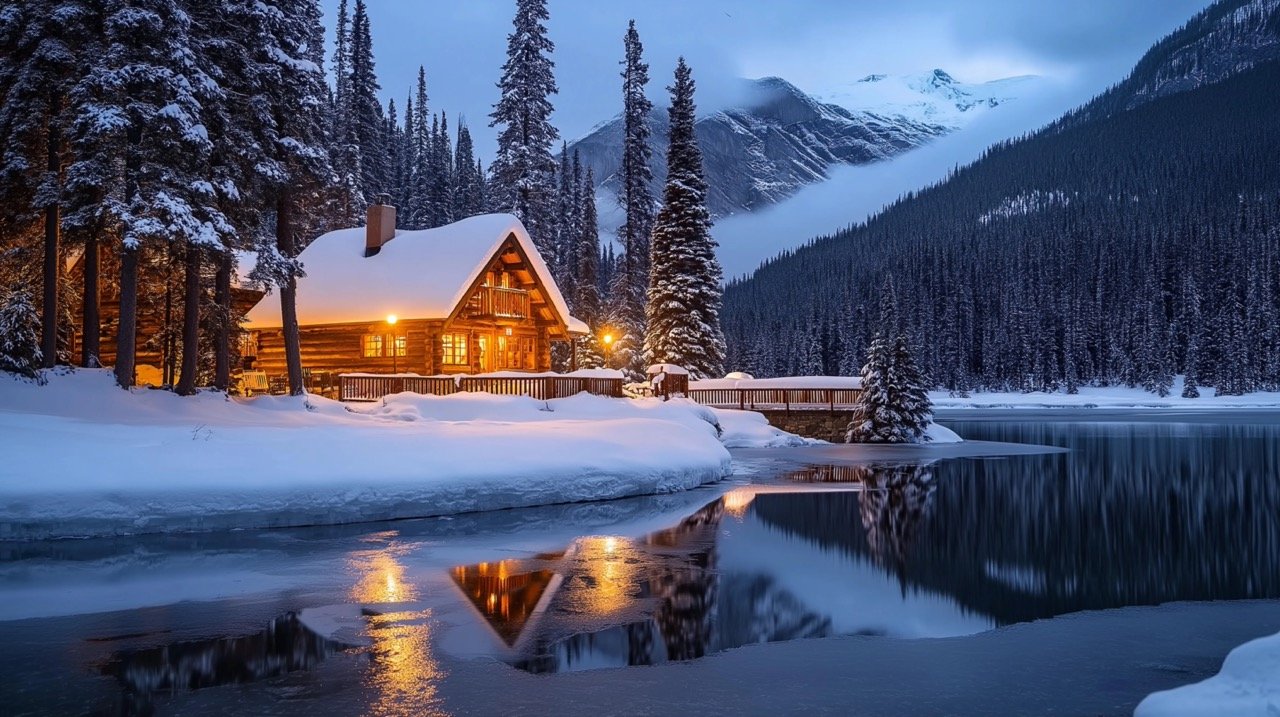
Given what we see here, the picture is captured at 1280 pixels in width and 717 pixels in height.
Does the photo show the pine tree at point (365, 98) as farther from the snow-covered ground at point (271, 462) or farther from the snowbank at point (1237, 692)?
the snowbank at point (1237, 692)

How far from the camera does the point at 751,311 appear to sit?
144 metres

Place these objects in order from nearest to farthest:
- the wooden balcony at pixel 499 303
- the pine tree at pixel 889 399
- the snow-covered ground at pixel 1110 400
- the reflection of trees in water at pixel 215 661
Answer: the reflection of trees in water at pixel 215 661 → the wooden balcony at pixel 499 303 → the pine tree at pixel 889 399 → the snow-covered ground at pixel 1110 400

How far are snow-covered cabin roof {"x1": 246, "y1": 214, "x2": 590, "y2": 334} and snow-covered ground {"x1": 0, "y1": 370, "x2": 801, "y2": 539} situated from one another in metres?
9.37

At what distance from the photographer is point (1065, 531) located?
14.9 meters

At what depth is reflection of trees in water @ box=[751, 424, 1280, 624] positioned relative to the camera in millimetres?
10484

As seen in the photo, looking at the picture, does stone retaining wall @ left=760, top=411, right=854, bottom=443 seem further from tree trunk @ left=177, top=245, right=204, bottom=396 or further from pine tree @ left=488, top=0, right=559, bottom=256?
tree trunk @ left=177, top=245, right=204, bottom=396

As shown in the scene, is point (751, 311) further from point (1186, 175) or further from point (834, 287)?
point (1186, 175)

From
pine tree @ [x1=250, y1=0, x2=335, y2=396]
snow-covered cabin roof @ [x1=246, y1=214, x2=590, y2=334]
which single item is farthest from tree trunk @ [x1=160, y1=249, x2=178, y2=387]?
snow-covered cabin roof @ [x1=246, y1=214, x2=590, y2=334]

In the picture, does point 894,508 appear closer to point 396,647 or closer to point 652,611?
point 652,611

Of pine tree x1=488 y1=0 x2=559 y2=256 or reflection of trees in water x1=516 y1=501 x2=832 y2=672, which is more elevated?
pine tree x1=488 y1=0 x2=559 y2=256

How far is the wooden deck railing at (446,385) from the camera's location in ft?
97.3

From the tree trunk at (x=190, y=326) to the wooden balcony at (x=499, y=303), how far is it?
12.0 metres

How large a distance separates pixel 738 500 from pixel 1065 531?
245 inches

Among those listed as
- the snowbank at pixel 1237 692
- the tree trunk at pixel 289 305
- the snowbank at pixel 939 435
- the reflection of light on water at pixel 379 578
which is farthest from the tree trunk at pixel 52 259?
the snowbank at pixel 939 435
